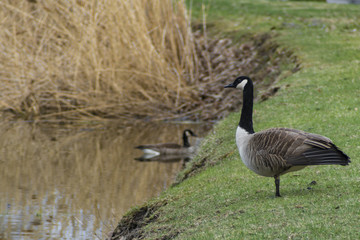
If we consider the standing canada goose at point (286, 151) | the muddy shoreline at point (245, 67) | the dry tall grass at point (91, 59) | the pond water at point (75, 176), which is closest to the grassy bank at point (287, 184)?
the muddy shoreline at point (245, 67)

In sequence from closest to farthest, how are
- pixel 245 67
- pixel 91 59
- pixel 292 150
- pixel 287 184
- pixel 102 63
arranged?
pixel 292 150 → pixel 287 184 → pixel 91 59 → pixel 102 63 → pixel 245 67

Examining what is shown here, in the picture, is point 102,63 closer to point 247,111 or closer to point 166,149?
point 166,149

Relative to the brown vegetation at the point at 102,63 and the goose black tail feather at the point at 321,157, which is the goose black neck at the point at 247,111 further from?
the brown vegetation at the point at 102,63

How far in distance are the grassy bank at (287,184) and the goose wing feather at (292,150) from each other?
0.54 meters

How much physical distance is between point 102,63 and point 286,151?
1206 cm

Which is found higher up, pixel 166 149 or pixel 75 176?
pixel 166 149

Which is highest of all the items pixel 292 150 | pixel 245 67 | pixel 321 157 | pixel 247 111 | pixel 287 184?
pixel 245 67

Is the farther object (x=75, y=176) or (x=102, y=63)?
(x=102, y=63)

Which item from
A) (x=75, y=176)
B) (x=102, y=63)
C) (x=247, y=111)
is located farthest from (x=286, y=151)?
(x=102, y=63)

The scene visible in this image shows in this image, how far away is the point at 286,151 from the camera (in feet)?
23.2

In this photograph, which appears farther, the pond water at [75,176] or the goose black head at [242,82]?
the pond water at [75,176]

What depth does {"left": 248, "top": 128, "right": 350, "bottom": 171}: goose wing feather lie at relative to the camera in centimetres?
682

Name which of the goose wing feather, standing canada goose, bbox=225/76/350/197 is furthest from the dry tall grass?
the goose wing feather

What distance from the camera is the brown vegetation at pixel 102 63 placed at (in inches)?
699
